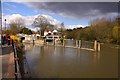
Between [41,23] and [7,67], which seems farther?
[41,23]

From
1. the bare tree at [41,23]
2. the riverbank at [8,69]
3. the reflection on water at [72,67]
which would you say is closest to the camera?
the riverbank at [8,69]

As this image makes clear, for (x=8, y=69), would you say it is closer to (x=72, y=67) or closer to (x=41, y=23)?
(x=72, y=67)

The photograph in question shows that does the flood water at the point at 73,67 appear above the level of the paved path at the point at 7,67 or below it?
below

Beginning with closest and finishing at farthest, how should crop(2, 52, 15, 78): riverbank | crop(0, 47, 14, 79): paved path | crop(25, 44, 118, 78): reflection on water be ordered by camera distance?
1. crop(2, 52, 15, 78): riverbank
2. crop(0, 47, 14, 79): paved path
3. crop(25, 44, 118, 78): reflection on water

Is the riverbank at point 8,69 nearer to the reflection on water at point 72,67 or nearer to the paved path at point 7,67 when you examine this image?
the paved path at point 7,67

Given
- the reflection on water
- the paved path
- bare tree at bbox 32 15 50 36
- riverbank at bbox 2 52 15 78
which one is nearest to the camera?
riverbank at bbox 2 52 15 78

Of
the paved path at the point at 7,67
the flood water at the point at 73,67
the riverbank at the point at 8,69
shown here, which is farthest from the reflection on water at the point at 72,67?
the riverbank at the point at 8,69

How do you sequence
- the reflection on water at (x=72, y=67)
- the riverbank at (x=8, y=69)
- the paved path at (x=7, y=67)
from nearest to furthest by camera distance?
the riverbank at (x=8, y=69) → the paved path at (x=7, y=67) → the reflection on water at (x=72, y=67)

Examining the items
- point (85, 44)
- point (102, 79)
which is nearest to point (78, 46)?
point (85, 44)

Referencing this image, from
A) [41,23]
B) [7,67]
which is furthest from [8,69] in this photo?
[41,23]

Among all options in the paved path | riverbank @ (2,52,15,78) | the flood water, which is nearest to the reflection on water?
the flood water

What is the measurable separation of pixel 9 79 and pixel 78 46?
2099cm

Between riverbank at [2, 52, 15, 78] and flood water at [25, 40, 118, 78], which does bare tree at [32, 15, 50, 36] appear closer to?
A: flood water at [25, 40, 118, 78]

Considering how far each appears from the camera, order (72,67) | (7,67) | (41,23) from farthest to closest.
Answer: (41,23)
(72,67)
(7,67)
